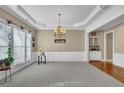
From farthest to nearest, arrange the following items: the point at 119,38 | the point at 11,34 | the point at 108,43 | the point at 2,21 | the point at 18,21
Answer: the point at 108,43 < the point at 119,38 < the point at 18,21 < the point at 11,34 < the point at 2,21

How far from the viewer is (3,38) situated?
19.6 ft

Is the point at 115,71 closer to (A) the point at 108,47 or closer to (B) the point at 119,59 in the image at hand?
(B) the point at 119,59

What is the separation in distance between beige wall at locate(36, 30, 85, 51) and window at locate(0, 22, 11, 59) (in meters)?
5.81

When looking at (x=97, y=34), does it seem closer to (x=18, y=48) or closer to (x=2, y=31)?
(x=18, y=48)

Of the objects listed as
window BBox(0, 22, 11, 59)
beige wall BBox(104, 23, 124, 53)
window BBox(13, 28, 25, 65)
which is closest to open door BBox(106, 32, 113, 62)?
beige wall BBox(104, 23, 124, 53)

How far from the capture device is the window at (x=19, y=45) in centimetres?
726

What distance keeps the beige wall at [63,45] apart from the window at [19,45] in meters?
3.37

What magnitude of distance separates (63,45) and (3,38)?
655 centimetres

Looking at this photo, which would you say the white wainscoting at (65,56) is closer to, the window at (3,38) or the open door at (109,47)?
the open door at (109,47)

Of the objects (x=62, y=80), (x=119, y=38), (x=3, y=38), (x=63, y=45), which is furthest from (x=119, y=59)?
(x=3, y=38)

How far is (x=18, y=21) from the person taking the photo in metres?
7.62

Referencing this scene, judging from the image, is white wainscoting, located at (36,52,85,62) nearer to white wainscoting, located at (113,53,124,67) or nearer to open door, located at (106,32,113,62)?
open door, located at (106,32,113,62)
